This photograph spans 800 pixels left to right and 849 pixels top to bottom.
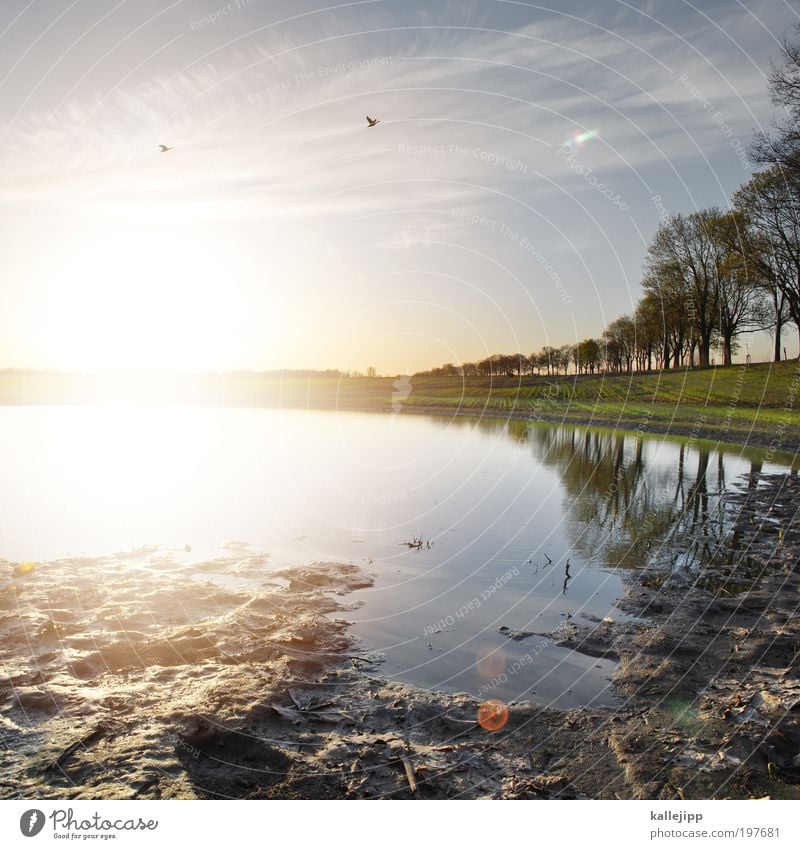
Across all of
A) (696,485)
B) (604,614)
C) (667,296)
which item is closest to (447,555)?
(604,614)

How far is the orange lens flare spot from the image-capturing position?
305 inches

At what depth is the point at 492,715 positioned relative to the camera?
315 inches

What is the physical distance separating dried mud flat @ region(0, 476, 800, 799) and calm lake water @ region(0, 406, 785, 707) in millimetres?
763

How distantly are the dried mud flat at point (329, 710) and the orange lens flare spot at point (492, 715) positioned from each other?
0.07m

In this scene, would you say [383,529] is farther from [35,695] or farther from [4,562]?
[35,695]

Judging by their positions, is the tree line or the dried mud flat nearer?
the dried mud flat

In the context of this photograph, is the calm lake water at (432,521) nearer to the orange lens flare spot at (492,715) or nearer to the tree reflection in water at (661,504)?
the tree reflection in water at (661,504)
